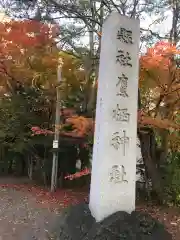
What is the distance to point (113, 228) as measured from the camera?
14.3 ft

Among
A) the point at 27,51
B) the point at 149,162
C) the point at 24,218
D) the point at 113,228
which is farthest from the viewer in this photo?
the point at 27,51

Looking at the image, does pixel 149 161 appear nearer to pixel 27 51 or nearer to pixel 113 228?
pixel 113 228

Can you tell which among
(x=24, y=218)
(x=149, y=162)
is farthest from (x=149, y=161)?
(x=24, y=218)

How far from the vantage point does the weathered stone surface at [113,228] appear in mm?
4305

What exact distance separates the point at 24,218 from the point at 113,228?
105 inches

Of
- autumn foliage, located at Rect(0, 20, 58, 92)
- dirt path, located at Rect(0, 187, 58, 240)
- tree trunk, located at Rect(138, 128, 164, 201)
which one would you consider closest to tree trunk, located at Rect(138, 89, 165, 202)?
tree trunk, located at Rect(138, 128, 164, 201)

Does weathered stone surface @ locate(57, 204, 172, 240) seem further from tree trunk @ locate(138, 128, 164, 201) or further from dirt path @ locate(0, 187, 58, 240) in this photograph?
tree trunk @ locate(138, 128, 164, 201)

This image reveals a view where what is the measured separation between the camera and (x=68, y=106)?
8.94 metres

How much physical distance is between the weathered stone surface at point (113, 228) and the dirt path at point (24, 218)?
0.96 metres

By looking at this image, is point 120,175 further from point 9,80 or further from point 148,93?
point 9,80

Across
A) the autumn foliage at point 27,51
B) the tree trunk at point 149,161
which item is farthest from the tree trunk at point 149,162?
the autumn foliage at point 27,51

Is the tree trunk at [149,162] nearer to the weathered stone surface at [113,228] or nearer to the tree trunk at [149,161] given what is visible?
the tree trunk at [149,161]

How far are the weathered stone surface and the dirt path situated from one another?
0.96 meters

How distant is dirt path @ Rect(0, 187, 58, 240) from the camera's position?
5574 millimetres
